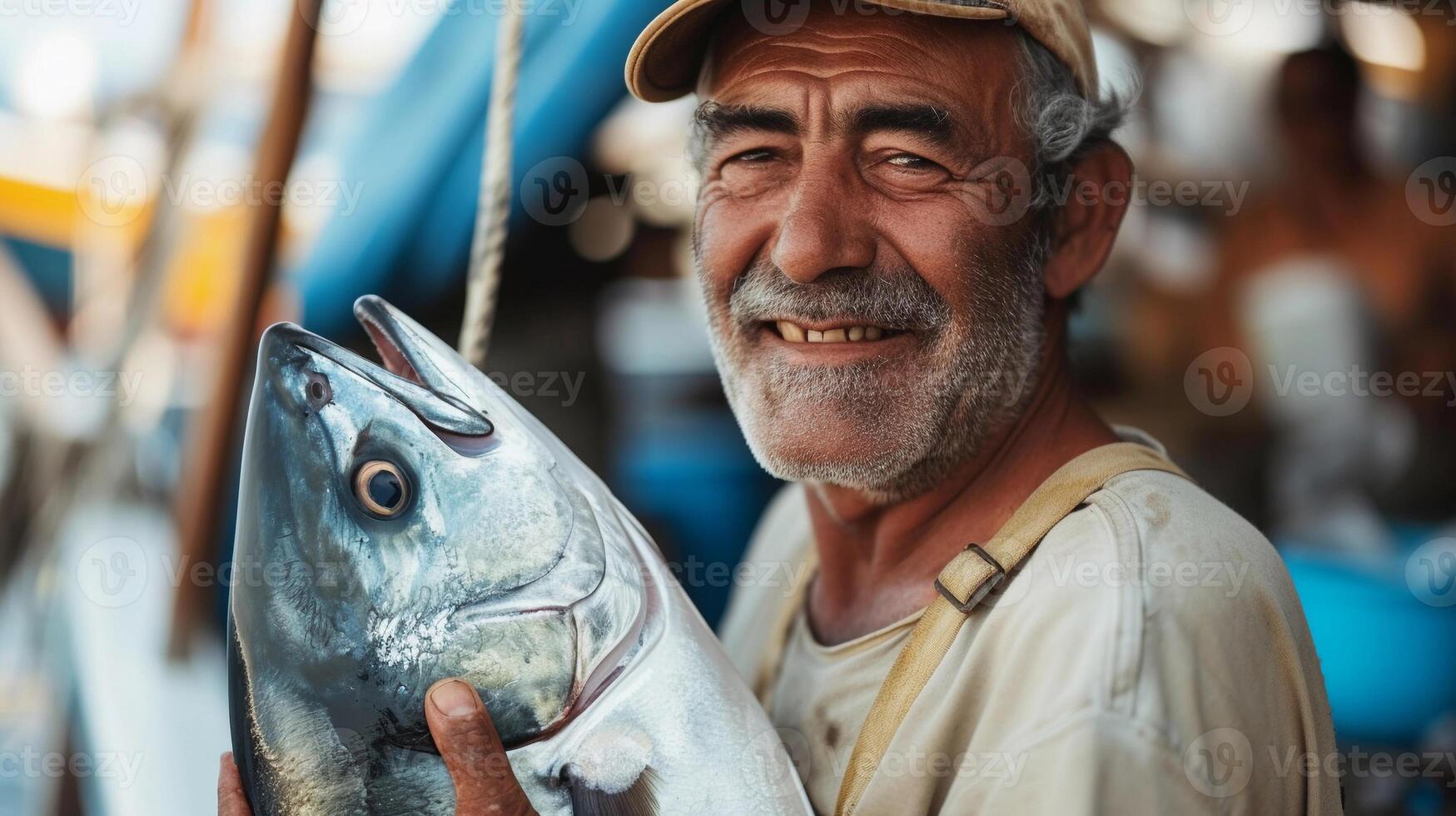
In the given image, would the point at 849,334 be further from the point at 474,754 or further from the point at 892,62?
the point at 474,754

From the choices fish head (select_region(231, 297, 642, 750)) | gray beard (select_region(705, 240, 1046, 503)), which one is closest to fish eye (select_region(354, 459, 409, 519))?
fish head (select_region(231, 297, 642, 750))

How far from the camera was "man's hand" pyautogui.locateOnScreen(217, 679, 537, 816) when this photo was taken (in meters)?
1.09

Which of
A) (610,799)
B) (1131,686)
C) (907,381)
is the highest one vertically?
(907,381)

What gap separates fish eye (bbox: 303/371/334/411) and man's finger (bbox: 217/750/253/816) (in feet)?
1.57

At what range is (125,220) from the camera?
19.1 ft

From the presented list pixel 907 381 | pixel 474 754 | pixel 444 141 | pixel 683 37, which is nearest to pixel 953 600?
pixel 907 381

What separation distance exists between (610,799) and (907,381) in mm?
699

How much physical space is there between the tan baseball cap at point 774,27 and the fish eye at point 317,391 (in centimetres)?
75

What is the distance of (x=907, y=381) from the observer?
150 centimetres

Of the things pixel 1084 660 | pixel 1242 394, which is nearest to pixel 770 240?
pixel 1084 660

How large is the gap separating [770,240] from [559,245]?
120 inches

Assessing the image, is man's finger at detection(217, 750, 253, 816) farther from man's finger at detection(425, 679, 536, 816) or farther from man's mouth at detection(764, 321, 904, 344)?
man's mouth at detection(764, 321, 904, 344)

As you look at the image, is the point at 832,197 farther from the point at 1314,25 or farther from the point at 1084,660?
the point at 1314,25

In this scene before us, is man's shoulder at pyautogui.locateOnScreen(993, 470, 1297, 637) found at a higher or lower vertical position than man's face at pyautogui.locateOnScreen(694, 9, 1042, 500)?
lower
